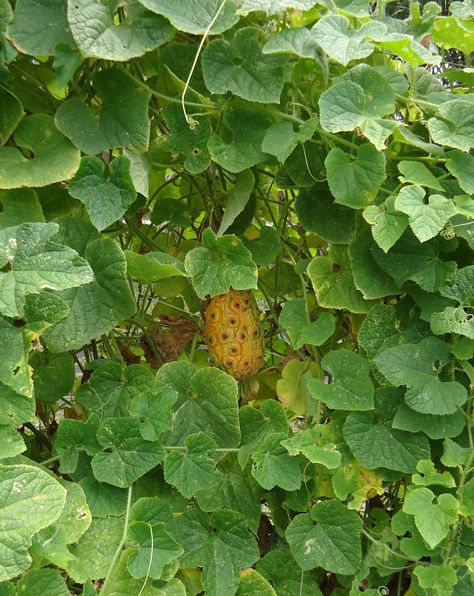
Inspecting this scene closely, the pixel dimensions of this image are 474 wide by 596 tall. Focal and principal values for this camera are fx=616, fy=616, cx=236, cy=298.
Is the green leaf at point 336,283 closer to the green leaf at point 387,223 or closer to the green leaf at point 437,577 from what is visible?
the green leaf at point 387,223

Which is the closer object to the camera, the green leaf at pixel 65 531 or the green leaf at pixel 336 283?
the green leaf at pixel 65 531

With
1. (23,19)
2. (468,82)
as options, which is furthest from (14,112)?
(468,82)

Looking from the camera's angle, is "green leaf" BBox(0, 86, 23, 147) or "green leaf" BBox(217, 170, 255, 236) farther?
"green leaf" BBox(217, 170, 255, 236)

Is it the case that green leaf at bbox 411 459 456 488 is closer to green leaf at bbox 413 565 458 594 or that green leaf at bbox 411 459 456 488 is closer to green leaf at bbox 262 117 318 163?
green leaf at bbox 413 565 458 594

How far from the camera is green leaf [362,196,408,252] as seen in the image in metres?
0.81

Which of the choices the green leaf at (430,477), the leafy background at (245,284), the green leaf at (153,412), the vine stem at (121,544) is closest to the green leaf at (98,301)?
the leafy background at (245,284)

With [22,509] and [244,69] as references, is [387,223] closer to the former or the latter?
[244,69]

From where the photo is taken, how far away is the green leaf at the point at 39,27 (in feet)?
2.49

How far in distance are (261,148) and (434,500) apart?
54 centimetres

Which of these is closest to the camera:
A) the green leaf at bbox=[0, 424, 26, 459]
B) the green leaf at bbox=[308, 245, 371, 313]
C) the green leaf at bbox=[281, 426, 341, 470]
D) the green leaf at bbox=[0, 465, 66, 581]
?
the green leaf at bbox=[0, 465, 66, 581]

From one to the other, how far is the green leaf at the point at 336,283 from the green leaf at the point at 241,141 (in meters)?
0.18

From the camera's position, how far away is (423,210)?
797mm

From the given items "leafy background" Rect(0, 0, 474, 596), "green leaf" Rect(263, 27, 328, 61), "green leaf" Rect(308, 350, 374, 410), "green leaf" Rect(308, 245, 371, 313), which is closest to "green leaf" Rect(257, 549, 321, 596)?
"leafy background" Rect(0, 0, 474, 596)

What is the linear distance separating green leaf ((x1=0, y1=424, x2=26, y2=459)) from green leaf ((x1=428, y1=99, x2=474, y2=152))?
2.14 feet
